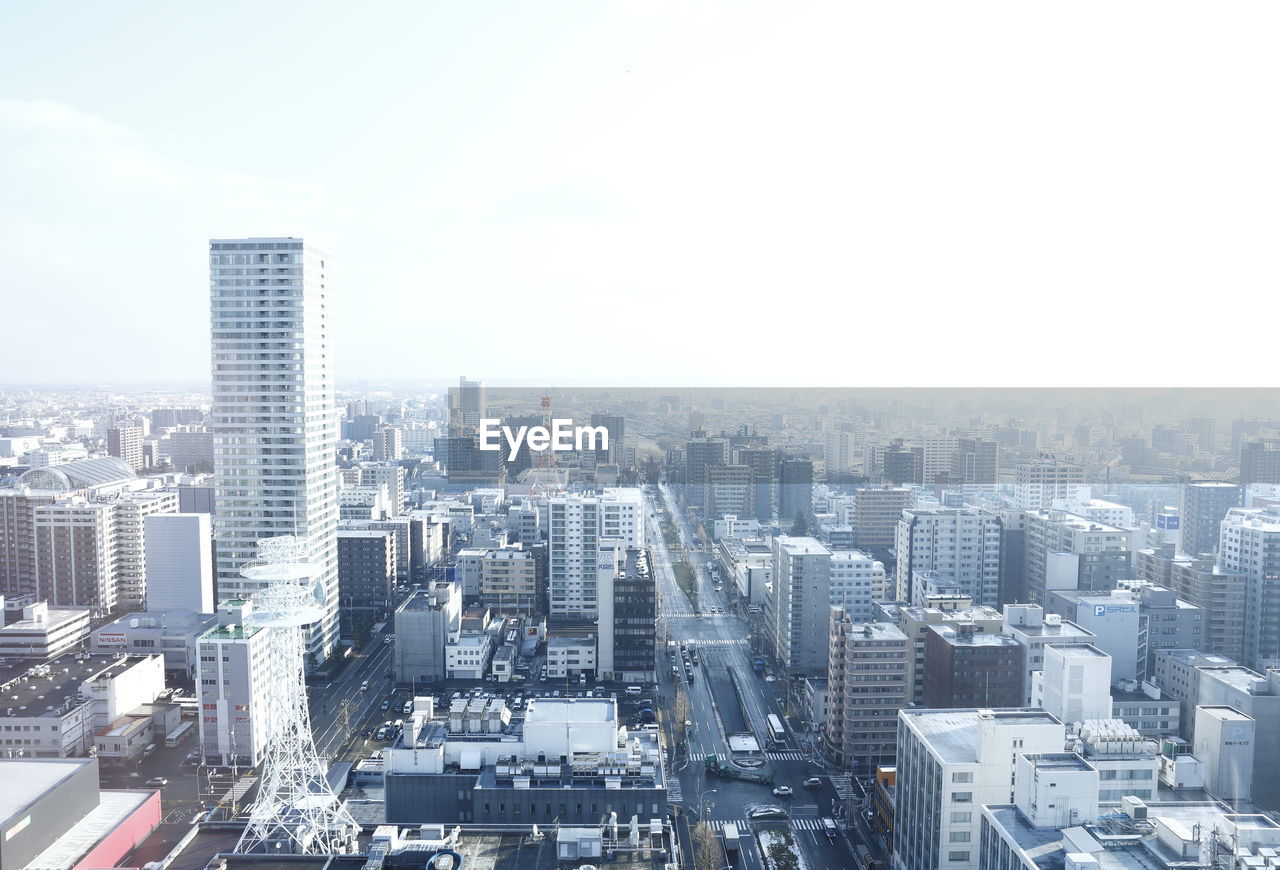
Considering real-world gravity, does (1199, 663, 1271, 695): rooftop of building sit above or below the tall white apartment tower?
below

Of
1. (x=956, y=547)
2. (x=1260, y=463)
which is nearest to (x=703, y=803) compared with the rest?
(x=956, y=547)

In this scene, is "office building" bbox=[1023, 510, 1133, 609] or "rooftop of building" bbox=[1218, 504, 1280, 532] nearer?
"rooftop of building" bbox=[1218, 504, 1280, 532]

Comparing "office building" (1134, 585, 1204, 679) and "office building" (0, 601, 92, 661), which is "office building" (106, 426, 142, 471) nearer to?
"office building" (0, 601, 92, 661)

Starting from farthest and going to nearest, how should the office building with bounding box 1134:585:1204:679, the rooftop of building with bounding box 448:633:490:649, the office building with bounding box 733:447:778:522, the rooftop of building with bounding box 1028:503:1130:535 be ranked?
the office building with bounding box 733:447:778:522, the rooftop of building with bounding box 1028:503:1130:535, the rooftop of building with bounding box 448:633:490:649, the office building with bounding box 1134:585:1204:679

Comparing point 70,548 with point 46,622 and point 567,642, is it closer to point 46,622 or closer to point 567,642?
point 46,622

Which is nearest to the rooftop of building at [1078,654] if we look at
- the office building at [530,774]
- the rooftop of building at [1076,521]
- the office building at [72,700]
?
the office building at [530,774]

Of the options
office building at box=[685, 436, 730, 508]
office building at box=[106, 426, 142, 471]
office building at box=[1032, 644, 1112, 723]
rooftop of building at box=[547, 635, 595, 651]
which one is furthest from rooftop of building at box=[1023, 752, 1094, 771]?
office building at box=[106, 426, 142, 471]
